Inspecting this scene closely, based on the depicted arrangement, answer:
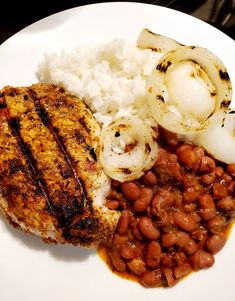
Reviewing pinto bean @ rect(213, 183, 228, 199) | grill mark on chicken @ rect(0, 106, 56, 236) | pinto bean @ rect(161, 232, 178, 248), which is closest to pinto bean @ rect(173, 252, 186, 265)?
pinto bean @ rect(161, 232, 178, 248)

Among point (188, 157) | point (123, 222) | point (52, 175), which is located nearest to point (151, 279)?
point (123, 222)

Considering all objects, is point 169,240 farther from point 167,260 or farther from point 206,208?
point 206,208

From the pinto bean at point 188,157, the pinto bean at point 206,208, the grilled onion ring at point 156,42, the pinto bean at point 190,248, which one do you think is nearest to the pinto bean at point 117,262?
the pinto bean at point 190,248

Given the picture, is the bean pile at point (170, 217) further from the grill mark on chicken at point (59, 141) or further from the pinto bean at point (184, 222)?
the grill mark on chicken at point (59, 141)

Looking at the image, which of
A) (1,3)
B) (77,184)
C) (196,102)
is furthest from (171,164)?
(1,3)

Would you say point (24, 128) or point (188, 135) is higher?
point (188, 135)

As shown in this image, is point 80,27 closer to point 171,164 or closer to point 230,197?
point 171,164

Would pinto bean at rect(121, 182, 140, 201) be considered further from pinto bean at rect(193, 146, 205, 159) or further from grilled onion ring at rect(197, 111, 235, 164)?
grilled onion ring at rect(197, 111, 235, 164)
